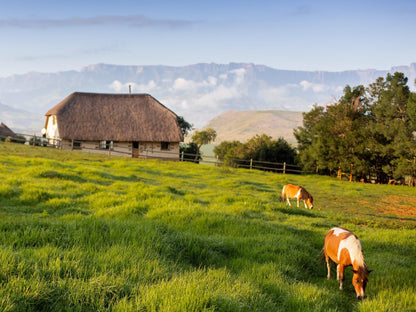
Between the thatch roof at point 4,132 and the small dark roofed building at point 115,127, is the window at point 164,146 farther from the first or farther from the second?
the thatch roof at point 4,132

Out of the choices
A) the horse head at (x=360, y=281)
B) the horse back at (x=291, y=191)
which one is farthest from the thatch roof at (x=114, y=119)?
the horse head at (x=360, y=281)

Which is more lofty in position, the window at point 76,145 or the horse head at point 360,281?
the window at point 76,145

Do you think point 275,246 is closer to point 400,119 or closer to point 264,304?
point 264,304

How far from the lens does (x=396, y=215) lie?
14609 millimetres

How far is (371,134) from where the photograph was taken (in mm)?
35688

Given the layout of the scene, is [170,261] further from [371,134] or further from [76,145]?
[76,145]

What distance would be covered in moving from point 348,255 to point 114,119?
42.0m

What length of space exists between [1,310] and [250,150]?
51.6 metres

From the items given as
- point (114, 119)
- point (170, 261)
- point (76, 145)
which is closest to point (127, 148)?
point (114, 119)

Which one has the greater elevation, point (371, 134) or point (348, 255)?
point (371, 134)

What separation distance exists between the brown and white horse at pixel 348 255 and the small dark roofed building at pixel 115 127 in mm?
35485

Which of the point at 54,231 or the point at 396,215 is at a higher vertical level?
the point at 54,231

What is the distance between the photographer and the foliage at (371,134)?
104 feet

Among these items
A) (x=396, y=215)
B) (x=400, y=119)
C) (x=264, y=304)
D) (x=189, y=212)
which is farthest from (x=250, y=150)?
(x=264, y=304)
